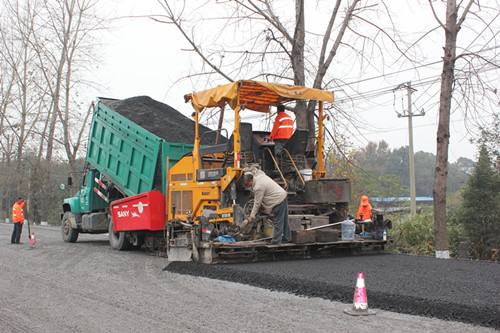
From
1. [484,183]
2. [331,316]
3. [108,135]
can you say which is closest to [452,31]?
[484,183]

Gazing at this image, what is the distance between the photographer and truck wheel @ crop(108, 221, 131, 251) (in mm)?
12276

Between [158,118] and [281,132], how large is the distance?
3.81 meters

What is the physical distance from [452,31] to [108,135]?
7476mm

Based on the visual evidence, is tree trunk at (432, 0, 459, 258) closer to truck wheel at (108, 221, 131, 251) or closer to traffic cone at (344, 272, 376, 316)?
traffic cone at (344, 272, 376, 316)

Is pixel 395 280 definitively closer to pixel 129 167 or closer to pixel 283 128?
pixel 283 128

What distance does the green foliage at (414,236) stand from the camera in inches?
459

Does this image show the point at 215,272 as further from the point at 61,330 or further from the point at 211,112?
the point at 211,112

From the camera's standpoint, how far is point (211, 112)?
1093cm

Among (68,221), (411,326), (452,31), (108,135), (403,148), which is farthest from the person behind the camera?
(403,148)

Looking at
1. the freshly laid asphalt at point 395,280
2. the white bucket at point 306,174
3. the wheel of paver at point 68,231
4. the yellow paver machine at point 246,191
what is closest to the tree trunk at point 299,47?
the yellow paver machine at point 246,191

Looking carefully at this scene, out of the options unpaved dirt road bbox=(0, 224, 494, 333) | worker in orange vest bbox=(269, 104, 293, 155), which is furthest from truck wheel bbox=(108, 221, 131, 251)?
worker in orange vest bbox=(269, 104, 293, 155)

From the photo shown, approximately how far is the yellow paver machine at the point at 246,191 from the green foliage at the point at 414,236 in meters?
1.99

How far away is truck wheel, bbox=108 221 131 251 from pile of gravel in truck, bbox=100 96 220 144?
2.40 m

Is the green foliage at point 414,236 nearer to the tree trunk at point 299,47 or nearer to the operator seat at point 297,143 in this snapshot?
the operator seat at point 297,143
